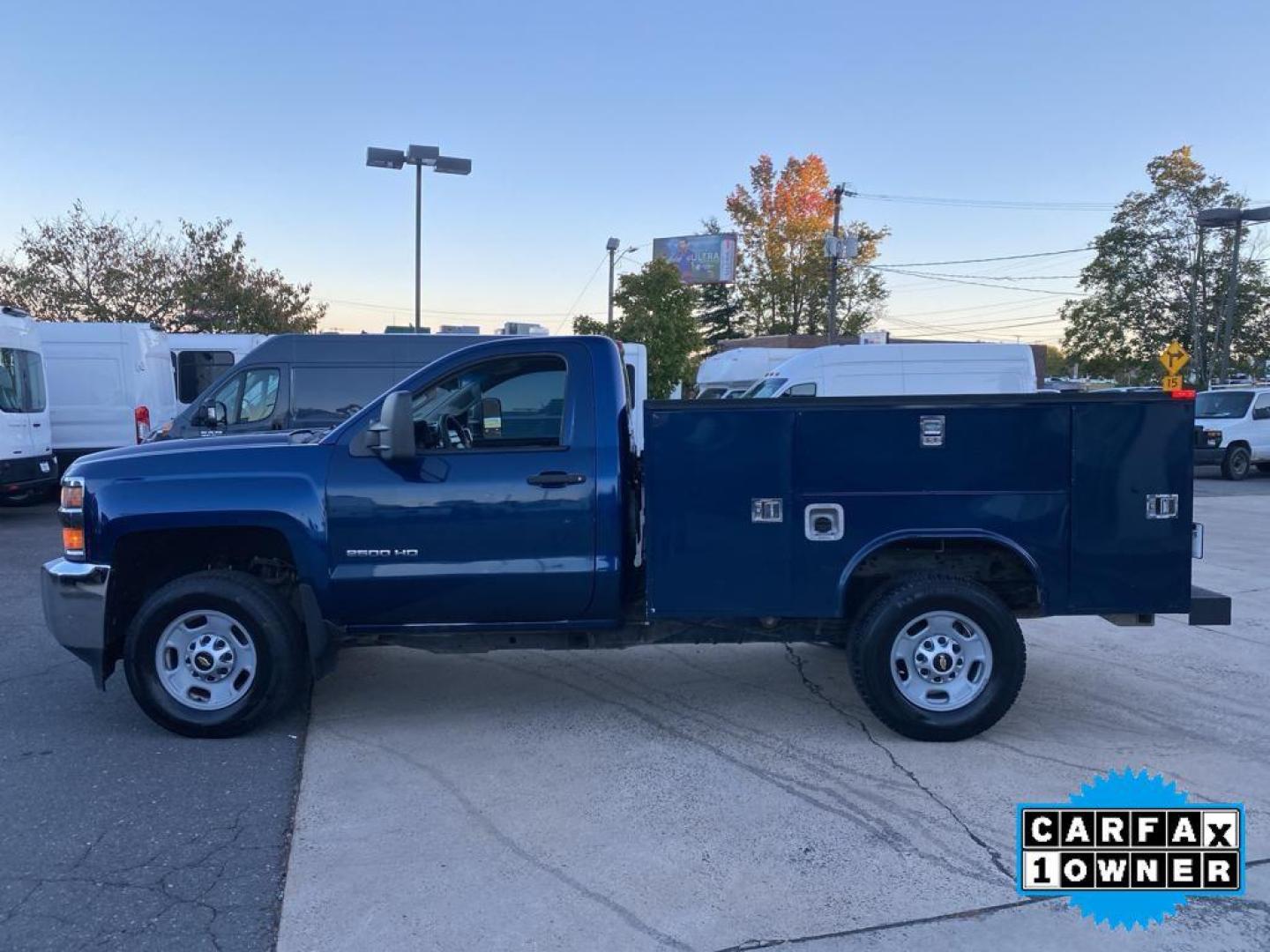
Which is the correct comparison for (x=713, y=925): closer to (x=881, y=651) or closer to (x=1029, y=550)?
(x=881, y=651)

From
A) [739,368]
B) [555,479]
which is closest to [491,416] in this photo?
[555,479]

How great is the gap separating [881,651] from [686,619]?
1.00 m

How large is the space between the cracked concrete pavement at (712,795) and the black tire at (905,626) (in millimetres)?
132

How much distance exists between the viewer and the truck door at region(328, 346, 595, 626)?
5.20m

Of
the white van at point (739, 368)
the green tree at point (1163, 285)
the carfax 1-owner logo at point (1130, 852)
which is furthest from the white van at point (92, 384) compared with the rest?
the green tree at point (1163, 285)

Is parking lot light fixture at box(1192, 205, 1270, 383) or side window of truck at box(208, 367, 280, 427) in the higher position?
parking lot light fixture at box(1192, 205, 1270, 383)

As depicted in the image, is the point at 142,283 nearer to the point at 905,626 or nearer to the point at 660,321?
the point at 660,321

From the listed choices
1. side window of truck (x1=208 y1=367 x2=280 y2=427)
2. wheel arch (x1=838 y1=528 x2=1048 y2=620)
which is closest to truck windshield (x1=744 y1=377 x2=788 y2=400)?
side window of truck (x1=208 y1=367 x2=280 y2=427)

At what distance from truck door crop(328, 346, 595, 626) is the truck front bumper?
1.18 metres

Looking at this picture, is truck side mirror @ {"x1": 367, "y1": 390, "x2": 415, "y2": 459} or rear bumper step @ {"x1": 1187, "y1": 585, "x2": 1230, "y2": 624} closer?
truck side mirror @ {"x1": 367, "y1": 390, "x2": 415, "y2": 459}

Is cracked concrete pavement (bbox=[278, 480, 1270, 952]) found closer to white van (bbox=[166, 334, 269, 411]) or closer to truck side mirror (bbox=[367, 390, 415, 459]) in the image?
truck side mirror (bbox=[367, 390, 415, 459])

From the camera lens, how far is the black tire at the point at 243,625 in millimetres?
5180

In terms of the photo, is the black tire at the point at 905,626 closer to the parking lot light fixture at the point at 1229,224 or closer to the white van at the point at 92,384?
the white van at the point at 92,384

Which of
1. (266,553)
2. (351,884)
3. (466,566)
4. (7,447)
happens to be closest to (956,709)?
(466,566)
